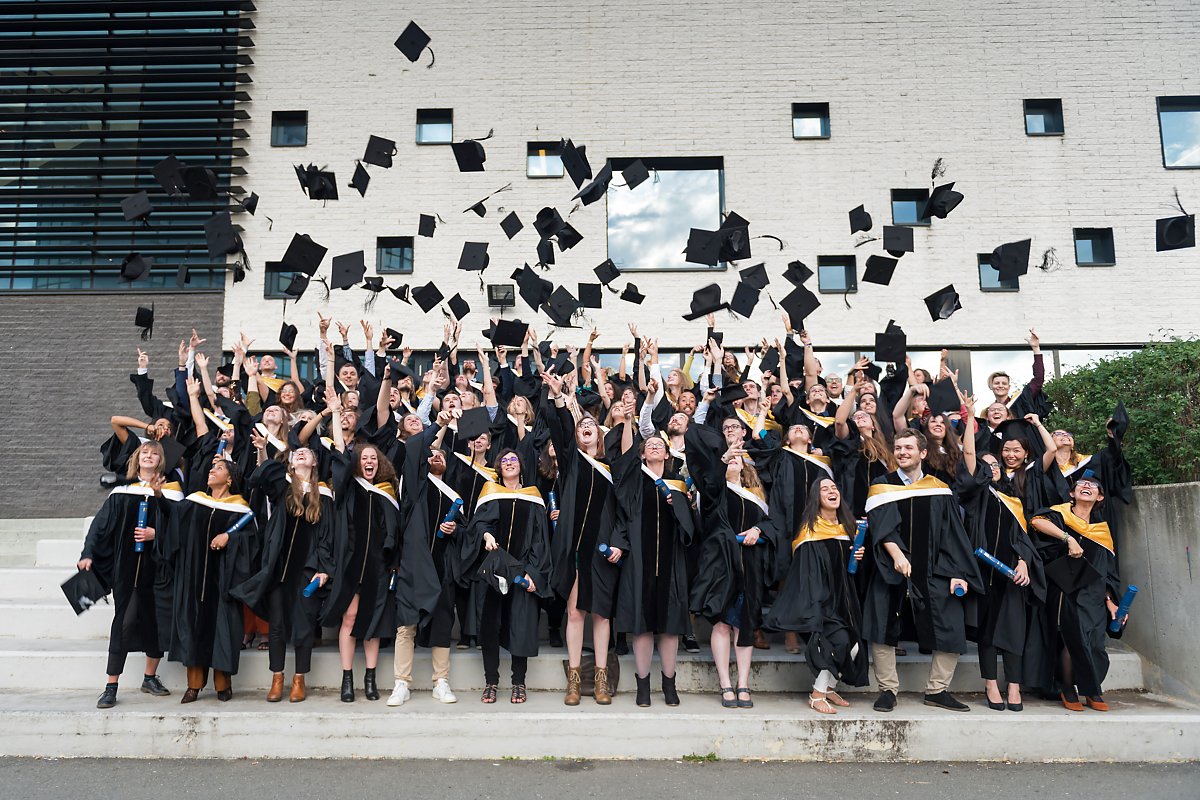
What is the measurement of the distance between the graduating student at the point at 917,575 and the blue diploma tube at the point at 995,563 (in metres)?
0.16

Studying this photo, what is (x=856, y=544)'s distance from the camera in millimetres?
5766

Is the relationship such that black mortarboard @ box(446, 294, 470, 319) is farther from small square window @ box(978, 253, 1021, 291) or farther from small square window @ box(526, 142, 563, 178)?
small square window @ box(978, 253, 1021, 291)

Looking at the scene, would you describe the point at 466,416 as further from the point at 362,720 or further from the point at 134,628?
the point at 134,628

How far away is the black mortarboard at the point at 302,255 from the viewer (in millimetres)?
8445

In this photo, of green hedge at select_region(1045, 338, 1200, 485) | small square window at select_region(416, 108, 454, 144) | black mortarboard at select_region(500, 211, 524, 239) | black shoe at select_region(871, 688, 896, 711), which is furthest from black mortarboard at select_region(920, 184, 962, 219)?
small square window at select_region(416, 108, 454, 144)

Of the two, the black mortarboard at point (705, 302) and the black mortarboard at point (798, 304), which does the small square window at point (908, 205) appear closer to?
the black mortarboard at point (705, 302)

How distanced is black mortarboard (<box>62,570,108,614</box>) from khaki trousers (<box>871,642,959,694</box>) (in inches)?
206

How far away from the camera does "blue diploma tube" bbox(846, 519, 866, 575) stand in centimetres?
568

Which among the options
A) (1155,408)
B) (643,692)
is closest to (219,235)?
(643,692)

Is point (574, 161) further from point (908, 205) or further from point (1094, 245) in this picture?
point (1094, 245)

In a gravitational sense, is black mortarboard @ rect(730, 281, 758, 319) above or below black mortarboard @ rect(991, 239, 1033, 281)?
below

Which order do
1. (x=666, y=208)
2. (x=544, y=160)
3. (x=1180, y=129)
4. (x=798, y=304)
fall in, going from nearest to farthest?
1. (x=798, y=304)
2. (x=1180, y=129)
3. (x=544, y=160)
4. (x=666, y=208)

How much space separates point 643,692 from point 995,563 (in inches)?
98.6

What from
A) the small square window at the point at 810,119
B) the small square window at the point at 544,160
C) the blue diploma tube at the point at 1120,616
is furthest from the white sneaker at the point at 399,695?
the small square window at the point at 810,119
